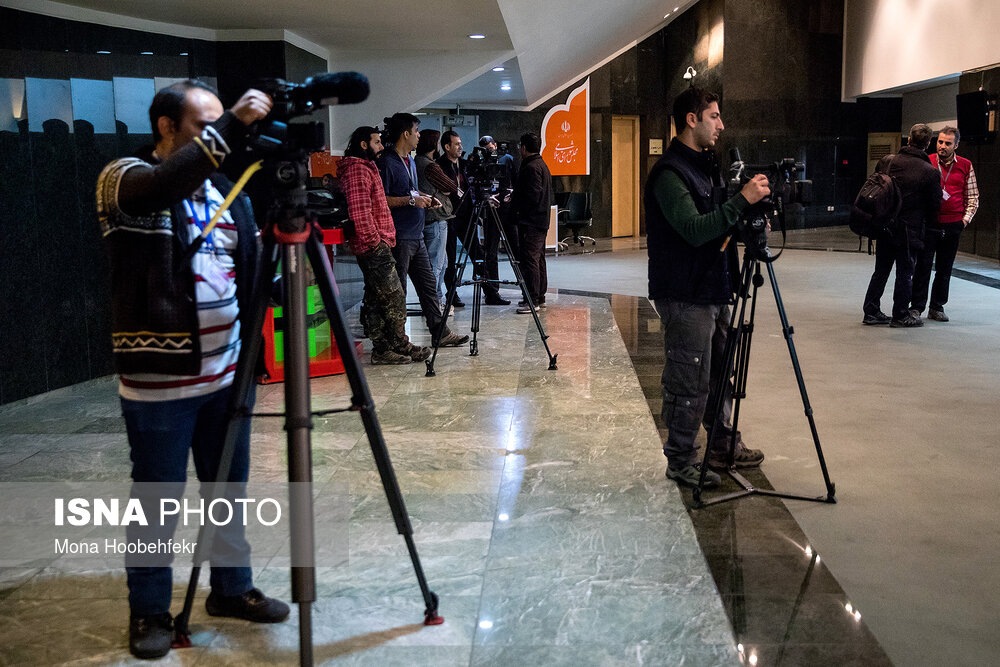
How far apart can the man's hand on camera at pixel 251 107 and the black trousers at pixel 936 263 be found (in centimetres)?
634

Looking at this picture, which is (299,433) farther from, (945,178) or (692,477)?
(945,178)

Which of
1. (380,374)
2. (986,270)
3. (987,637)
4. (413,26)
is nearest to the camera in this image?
(987,637)

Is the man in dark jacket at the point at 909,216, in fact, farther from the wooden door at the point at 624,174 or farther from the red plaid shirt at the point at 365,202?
the wooden door at the point at 624,174

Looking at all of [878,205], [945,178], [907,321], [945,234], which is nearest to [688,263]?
[878,205]

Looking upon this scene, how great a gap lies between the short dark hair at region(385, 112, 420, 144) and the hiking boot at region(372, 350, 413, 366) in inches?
58.7

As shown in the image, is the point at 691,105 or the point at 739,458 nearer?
the point at 691,105

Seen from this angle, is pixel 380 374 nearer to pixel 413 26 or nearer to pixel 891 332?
pixel 413 26

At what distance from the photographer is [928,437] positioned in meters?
4.23

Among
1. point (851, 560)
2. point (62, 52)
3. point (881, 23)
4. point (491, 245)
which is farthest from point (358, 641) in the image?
point (881, 23)

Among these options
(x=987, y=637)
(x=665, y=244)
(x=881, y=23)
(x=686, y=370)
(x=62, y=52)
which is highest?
(x=881, y=23)

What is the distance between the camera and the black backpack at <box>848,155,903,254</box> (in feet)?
22.0

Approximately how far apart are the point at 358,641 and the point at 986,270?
33.7 ft

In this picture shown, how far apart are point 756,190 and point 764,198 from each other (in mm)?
94

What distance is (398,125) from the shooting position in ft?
20.3
